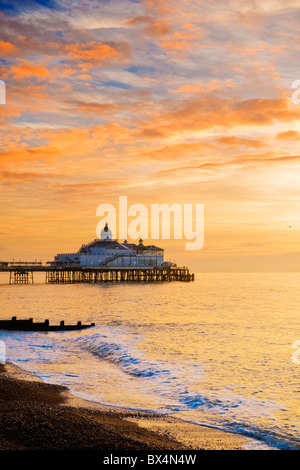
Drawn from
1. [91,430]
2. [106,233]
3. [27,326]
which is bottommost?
[27,326]

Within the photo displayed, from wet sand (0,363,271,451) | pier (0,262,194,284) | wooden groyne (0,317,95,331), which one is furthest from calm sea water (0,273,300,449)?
pier (0,262,194,284)

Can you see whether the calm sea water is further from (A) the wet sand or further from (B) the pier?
(B) the pier

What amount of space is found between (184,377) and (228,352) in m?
6.02

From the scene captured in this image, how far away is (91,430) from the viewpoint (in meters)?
9.08

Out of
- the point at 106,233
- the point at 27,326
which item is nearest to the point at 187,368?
the point at 27,326

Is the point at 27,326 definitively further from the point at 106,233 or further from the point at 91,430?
the point at 106,233

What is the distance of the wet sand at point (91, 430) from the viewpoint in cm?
838

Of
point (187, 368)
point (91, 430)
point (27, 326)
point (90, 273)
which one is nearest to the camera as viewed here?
point (91, 430)

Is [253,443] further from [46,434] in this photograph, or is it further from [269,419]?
[46,434]

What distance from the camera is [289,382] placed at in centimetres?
1545

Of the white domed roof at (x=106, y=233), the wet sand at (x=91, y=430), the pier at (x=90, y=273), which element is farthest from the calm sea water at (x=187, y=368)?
the white domed roof at (x=106, y=233)

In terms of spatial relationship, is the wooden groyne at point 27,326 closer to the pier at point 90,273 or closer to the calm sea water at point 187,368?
the calm sea water at point 187,368

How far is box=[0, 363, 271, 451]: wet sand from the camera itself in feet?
27.5
